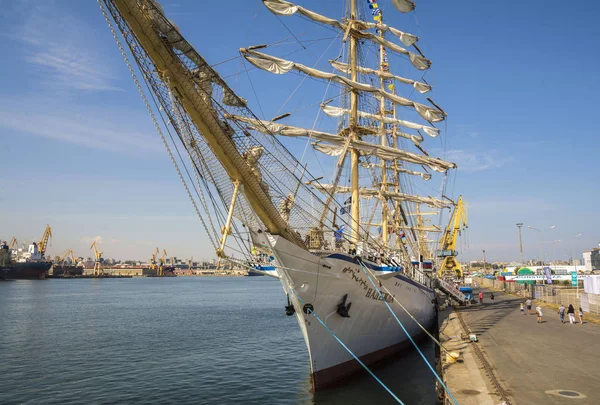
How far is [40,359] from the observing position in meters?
24.0

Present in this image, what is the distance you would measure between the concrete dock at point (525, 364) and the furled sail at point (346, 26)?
55.7 feet

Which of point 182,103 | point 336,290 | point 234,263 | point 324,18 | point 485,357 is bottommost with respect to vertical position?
point 485,357

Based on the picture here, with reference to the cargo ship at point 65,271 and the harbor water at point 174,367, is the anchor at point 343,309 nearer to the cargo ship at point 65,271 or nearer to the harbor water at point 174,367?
the harbor water at point 174,367

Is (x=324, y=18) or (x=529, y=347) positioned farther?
(x=324, y=18)

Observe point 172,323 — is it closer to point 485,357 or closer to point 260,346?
point 260,346

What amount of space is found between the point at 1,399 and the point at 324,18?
23.8 metres

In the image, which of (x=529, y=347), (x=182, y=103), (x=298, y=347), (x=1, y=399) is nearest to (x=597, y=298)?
(x=529, y=347)

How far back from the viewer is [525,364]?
14.7 metres

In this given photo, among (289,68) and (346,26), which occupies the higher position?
(346,26)

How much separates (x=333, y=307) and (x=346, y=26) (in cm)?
1728

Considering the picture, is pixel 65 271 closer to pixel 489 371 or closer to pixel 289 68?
pixel 289 68

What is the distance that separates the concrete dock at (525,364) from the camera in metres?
11.2

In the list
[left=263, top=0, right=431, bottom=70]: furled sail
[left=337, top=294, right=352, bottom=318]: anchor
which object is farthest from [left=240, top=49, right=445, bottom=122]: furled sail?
[left=337, top=294, right=352, bottom=318]: anchor

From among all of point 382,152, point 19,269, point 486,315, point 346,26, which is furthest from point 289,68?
point 19,269
